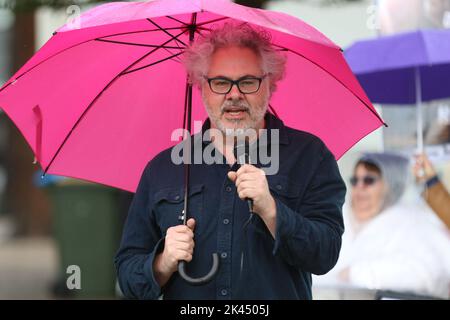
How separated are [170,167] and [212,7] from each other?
62 centimetres

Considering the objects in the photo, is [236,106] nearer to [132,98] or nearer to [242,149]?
[242,149]

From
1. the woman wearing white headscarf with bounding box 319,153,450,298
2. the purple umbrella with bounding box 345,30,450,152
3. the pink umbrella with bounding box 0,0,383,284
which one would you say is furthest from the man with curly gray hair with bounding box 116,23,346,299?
the woman wearing white headscarf with bounding box 319,153,450,298

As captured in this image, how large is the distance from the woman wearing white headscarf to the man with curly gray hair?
2108 mm

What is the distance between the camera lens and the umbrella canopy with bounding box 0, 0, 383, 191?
312cm

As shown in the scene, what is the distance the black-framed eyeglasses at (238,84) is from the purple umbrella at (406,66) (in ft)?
6.05

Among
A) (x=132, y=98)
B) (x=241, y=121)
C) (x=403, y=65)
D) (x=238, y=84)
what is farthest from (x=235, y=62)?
(x=403, y=65)

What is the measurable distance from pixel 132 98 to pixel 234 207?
74 centimetres

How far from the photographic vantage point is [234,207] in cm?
282

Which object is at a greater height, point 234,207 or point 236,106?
point 236,106

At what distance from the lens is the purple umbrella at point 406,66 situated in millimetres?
4590

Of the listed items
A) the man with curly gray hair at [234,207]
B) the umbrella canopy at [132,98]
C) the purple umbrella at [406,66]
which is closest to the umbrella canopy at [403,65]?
the purple umbrella at [406,66]

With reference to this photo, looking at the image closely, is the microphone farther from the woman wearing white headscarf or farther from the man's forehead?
the woman wearing white headscarf

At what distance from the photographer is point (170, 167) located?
2977 mm
